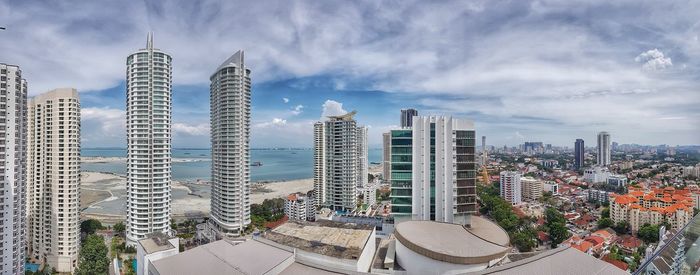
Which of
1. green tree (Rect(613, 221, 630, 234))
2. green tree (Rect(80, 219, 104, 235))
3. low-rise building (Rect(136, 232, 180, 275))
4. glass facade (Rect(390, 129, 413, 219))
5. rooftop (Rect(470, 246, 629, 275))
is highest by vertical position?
glass facade (Rect(390, 129, 413, 219))

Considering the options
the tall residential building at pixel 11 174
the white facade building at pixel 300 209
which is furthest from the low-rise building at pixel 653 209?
the tall residential building at pixel 11 174

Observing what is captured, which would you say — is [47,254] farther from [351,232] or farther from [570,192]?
[570,192]

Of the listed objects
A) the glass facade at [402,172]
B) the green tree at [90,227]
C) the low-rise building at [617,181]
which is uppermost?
the glass facade at [402,172]

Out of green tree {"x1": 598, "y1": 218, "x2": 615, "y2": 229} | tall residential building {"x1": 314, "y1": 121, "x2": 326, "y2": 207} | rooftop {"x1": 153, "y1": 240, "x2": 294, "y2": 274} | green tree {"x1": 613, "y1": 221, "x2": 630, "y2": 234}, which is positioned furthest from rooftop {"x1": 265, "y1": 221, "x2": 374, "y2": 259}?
green tree {"x1": 613, "y1": 221, "x2": 630, "y2": 234}

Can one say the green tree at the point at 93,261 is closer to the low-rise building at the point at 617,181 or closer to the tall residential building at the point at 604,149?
the low-rise building at the point at 617,181

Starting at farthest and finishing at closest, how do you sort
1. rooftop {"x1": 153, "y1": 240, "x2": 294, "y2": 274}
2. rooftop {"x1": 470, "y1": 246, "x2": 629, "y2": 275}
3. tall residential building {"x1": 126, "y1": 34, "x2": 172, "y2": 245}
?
1. tall residential building {"x1": 126, "y1": 34, "x2": 172, "y2": 245}
2. rooftop {"x1": 153, "y1": 240, "x2": 294, "y2": 274}
3. rooftop {"x1": 470, "y1": 246, "x2": 629, "y2": 275}

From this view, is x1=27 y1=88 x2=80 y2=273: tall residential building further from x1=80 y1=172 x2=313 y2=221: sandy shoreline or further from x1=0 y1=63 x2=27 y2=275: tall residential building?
x1=80 y1=172 x2=313 y2=221: sandy shoreline
